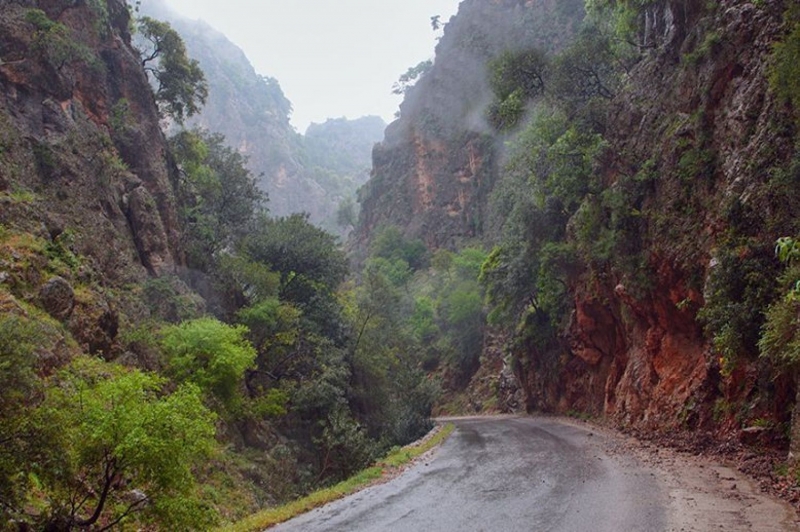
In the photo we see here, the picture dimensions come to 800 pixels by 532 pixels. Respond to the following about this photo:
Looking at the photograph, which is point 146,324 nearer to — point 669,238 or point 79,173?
point 79,173

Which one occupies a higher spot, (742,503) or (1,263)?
(1,263)

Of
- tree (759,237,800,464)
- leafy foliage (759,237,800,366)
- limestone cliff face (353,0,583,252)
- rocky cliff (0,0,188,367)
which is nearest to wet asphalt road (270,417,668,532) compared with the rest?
tree (759,237,800,464)

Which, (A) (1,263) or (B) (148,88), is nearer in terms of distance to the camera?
(A) (1,263)

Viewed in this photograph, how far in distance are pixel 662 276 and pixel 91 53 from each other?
25.2m

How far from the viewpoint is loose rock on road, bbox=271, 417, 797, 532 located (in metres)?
7.68

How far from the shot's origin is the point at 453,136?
74938mm

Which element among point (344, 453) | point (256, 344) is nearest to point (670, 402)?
point (344, 453)

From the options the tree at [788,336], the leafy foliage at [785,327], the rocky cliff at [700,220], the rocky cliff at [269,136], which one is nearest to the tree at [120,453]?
the tree at [788,336]

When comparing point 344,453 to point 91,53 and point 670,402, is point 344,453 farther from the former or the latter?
point 91,53

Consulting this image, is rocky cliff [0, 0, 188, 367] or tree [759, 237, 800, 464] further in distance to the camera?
rocky cliff [0, 0, 188, 367]

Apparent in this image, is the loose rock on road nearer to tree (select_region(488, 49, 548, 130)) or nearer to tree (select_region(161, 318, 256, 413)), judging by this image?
tree (select_region(161, 318, 256, 413))

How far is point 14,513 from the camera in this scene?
603 centimetres

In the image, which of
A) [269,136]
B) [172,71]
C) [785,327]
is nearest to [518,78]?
[172,71]

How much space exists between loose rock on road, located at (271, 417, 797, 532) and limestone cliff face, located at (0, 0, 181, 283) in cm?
1229
